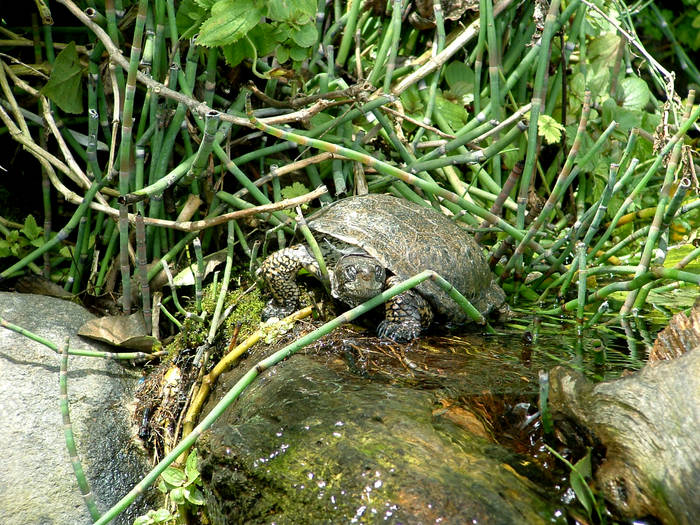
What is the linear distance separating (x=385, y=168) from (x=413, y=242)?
17.9 inches

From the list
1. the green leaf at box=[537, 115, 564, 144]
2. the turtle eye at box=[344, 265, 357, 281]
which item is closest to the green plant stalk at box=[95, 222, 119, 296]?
the turtle eye at box=[344, 265, 357, 281]

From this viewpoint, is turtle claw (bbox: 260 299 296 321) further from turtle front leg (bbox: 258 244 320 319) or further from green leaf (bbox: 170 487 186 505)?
green leaf (bbox: 170 487 186 505)

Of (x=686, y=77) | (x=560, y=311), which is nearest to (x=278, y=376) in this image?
(x=560, y=311)

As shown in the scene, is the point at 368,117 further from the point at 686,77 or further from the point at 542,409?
the point at 686,77

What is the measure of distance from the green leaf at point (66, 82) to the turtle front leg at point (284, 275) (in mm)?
1206

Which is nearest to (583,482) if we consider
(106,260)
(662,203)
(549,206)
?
(662,203)

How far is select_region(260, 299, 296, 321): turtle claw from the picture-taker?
9.42 ft

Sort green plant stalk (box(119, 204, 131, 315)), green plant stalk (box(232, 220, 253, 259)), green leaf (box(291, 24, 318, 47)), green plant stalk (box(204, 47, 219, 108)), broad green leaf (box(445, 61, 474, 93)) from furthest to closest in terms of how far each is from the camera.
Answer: broad green leaf (box(445, 61, 474, 93)) < green plant stalk (box(232, 220, 253, 259)) < green plant stalk (box(204, 47, 219, 108)) < green leaf (box(291, 24, 318, 47)) < green plant stalk (box(119, 204, 131, 315))

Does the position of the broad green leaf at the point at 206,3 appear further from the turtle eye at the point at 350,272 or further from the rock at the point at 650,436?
the rock at the point at 650,436

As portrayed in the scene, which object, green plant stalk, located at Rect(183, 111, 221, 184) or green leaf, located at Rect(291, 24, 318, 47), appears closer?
green plant stalk, located at Rect(183, 111, 221, 184)

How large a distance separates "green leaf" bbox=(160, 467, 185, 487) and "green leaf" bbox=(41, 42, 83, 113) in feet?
5.86

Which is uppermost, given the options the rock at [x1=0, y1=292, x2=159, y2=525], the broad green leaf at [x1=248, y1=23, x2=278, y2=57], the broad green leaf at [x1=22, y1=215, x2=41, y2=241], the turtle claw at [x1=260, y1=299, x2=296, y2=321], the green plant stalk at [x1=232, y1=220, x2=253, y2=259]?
the broad green leaf at [x1=248, y1=23, x2=278, y2=57]

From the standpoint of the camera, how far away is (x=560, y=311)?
306 cm

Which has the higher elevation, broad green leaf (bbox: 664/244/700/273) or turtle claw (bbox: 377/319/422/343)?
broad green leaf (bbox: 664/244/700/273)
